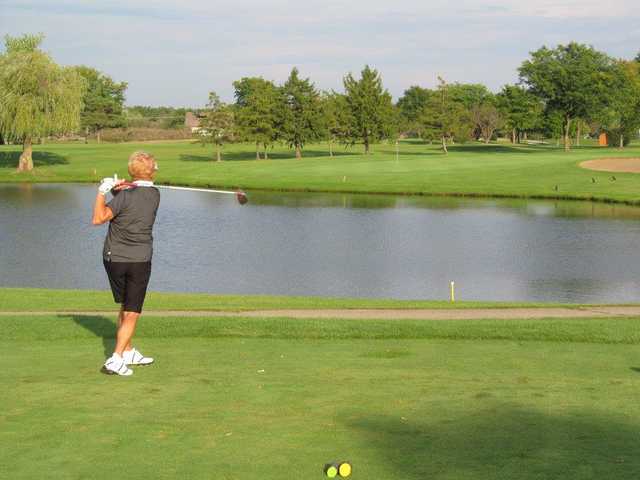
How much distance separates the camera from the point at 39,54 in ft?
249

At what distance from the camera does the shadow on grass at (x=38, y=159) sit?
8554 centimetres

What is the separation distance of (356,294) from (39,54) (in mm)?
57485

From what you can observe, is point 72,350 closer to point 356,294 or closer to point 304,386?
point 304,386

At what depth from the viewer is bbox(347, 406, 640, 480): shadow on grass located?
5.98 m

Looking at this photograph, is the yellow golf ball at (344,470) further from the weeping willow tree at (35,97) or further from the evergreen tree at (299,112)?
the evergreen tree at (299,112)

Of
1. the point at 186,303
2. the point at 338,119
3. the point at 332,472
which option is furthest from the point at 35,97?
the point at 332,472

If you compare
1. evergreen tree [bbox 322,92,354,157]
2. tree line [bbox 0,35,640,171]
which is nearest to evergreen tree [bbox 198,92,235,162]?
tree line [bbox 0,35,640,171]

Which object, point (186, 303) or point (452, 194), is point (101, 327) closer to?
point (186, 303)

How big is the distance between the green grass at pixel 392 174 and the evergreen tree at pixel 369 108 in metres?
9.81

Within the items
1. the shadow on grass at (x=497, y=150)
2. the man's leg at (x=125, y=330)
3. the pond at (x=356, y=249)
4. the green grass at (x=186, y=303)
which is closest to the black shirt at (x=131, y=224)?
the man's leg at (x=125, y=330)

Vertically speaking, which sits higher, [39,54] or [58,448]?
[39,54]

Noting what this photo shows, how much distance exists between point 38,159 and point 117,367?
84.2 m

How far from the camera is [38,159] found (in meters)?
89.2

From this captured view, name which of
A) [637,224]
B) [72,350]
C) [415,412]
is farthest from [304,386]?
[637,224]
